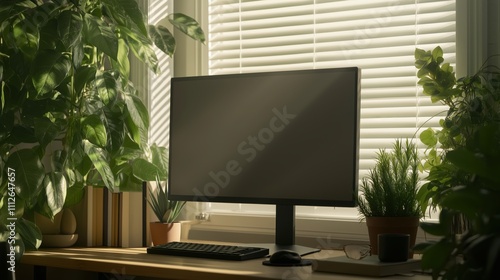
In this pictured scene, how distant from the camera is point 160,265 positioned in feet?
6.97

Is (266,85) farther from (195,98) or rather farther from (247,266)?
(247,266)

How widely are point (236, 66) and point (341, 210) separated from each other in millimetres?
711

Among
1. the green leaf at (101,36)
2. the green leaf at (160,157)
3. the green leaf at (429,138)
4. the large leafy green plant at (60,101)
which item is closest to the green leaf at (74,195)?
the large leafy green plant at (60,101)

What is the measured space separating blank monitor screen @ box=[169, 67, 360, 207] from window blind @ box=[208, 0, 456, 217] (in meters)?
0.39

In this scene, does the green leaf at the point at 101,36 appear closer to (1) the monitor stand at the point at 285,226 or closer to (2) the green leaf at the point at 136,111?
Result: (2) the green leaf at the point at 136,111

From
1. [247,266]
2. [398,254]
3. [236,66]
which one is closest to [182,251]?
[247,266]

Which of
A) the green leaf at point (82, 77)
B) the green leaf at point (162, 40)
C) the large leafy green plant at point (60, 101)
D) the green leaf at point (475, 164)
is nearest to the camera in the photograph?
the green leaf at point (475, 164)

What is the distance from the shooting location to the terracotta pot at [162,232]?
2613 millimetres

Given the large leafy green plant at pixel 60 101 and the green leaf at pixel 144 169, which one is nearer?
the large leafy green plant at pixel 60 101

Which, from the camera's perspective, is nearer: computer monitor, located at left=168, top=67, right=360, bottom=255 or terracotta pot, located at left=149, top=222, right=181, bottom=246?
computer monitor, located at left=168, top=67, right=360, bottom=255

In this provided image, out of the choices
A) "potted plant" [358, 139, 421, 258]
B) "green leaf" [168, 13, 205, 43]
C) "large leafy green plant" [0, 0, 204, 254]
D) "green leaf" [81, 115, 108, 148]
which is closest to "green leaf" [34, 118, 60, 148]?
"large leafy green plant" [0, 0, 204, 254]

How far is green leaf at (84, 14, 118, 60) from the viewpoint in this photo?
2402mm

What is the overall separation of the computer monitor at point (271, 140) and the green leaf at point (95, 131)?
26 cm

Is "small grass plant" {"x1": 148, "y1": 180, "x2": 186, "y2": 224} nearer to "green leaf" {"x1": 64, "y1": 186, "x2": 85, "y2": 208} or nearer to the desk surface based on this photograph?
the desk surface
